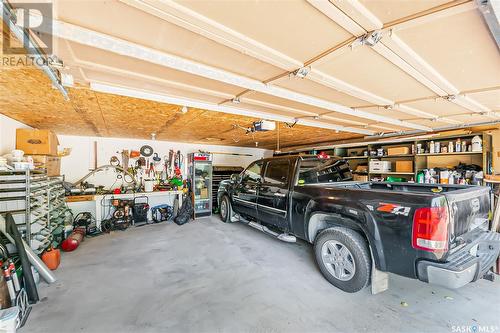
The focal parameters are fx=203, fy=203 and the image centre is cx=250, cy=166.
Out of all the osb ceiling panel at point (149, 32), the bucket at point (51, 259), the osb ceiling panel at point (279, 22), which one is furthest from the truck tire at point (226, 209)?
the osb ceiling panel at point (279, 22)

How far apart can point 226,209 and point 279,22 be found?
4.87m

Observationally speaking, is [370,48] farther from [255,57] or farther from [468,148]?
[468,148]

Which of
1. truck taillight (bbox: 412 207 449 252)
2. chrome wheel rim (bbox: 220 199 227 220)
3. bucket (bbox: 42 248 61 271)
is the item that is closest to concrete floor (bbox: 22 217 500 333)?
bucket (bbox: 42 248 61 271)

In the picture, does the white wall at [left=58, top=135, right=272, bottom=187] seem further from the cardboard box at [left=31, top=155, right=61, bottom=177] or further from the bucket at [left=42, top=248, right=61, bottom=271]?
the bucket at [left=42, top=248, right=61, bottom=271]

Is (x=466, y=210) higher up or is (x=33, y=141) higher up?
(x=33, y=141)

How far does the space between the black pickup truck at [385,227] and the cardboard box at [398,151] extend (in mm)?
2475

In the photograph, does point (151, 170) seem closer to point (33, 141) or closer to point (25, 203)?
point (33, 141)

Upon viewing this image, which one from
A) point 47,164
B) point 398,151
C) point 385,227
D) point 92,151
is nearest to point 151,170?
point 92,151

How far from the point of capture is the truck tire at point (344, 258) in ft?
7.28

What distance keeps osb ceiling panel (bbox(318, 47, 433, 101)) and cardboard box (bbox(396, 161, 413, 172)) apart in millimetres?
3238

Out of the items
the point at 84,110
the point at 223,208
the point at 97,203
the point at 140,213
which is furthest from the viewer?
the point at 223,208

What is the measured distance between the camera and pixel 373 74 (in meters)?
1.99

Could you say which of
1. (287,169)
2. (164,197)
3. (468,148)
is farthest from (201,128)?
(468,148)

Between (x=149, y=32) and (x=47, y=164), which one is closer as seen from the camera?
(x=149, y=32)
